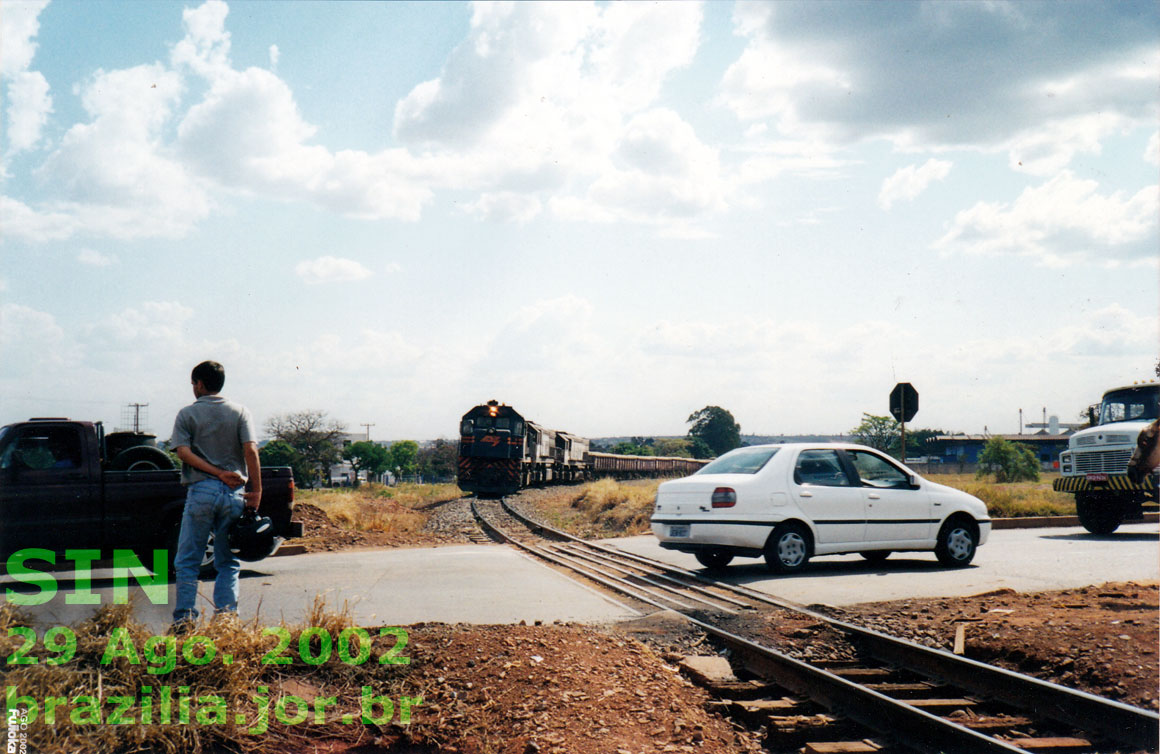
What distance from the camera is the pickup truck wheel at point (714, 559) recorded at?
10766 mm

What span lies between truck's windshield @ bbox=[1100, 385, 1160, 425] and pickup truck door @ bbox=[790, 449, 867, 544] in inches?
304

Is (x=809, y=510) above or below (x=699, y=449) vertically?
above

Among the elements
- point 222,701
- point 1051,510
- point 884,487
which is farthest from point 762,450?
point 1051,510

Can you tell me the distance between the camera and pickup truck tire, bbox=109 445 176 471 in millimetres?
9680

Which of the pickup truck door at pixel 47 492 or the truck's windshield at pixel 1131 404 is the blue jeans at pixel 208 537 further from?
the truck's windshield at pixel 1131 404

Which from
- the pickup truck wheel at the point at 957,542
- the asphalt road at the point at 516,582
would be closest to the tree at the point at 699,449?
the asphalt road at the point at 516,582

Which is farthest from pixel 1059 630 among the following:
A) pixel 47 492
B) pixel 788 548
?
pixel 47 492

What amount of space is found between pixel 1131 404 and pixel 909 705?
42.9ft

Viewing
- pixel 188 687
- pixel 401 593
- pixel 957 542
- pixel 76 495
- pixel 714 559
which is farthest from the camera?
pixel 714 559

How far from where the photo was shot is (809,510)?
32.4 ft

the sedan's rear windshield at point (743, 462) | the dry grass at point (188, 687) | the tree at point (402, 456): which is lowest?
the tree at point (402, 456)

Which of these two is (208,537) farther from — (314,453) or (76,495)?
(314,453)

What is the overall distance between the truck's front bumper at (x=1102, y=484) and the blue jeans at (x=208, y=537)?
13.8 metres

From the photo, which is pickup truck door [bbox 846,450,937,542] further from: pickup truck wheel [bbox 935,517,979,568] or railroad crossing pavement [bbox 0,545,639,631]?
railroad crossing pavement [bbox 0,545,639,631]
